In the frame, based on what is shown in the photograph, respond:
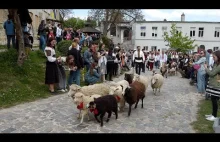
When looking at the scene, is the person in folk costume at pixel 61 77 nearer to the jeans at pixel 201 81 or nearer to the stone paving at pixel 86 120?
the stone paving at pixel 86 120

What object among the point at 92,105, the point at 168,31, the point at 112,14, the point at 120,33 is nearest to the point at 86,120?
the point at 92,105

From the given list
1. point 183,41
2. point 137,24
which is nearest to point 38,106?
point 183,41

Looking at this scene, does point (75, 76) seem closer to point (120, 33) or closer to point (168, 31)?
point (168, 31)

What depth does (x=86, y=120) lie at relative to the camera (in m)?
7.28

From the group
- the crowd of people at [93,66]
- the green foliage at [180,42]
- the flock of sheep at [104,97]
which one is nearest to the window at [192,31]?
the green foliage at [180,42]

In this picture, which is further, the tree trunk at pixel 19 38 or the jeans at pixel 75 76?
the tree trunk at pixel 19 38

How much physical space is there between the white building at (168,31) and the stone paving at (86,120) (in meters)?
44.5

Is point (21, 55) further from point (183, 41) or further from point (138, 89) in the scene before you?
point (183, 41)

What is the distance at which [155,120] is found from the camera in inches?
296

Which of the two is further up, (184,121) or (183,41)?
(183,41)

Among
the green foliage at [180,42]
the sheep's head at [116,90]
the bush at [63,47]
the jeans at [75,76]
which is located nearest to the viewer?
the sheep's head at [116,90]

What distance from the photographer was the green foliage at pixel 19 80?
9297 millimetres
